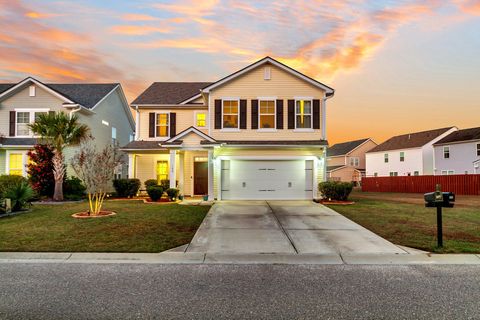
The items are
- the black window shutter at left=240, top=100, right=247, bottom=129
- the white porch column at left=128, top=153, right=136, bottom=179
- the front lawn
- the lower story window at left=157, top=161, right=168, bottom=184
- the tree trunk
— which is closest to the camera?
the front lawn

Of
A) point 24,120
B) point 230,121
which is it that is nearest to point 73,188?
point 24,120

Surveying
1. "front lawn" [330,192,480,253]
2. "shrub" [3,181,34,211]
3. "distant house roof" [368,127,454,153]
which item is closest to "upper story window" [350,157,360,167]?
"distant house roof" [368,127,454,153]

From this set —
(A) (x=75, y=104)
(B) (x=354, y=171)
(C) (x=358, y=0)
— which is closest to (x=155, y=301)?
(C) (x=358, y=0)

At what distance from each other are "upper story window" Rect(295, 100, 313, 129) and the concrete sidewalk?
39.8 ft

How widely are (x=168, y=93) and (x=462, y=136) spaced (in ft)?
112

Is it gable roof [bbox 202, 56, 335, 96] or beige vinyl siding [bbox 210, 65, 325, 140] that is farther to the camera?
beige vinyl siding [bbox 210, 65, 325, 140]

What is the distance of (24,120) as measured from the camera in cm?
2114

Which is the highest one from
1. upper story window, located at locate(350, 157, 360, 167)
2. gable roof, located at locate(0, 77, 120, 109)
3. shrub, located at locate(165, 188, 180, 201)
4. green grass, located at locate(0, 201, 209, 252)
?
gable roof, located at locate(0, 77, 120, 109)

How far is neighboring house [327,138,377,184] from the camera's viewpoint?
52.4 m

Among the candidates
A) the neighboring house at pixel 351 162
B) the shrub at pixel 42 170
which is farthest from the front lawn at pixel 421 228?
the neighboring house at pixel 351 162

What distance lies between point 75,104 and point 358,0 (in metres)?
17.9

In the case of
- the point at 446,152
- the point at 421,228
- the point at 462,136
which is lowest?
the point at 421,228

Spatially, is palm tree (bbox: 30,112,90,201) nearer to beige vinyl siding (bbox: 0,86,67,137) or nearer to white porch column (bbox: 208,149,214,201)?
beige vinyl siding (bbox: 0,86,67,137)

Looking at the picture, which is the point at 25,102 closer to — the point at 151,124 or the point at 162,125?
the point at 151,124
